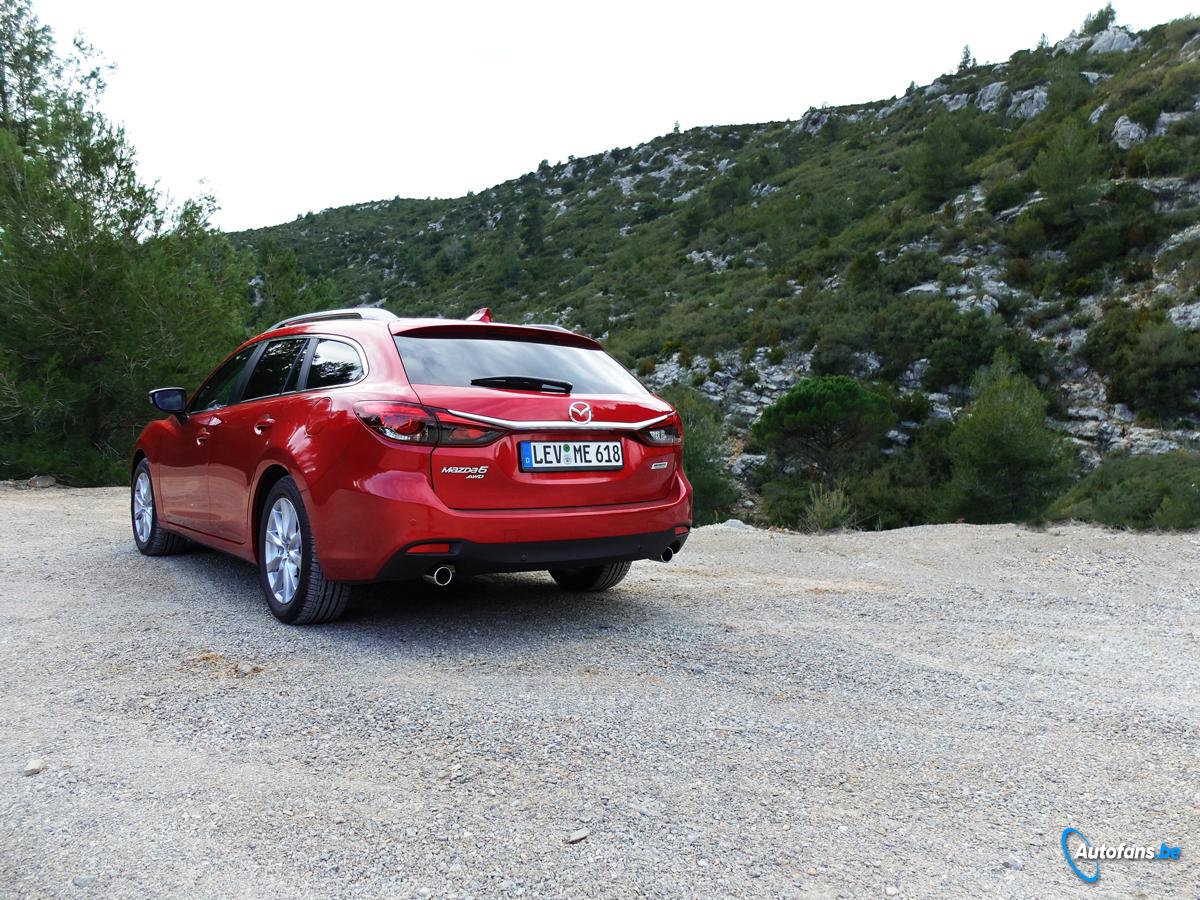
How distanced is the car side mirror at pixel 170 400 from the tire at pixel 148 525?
2.97 ft

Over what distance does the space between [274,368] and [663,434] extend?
2.30m

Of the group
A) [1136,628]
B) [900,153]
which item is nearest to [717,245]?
[900,153]

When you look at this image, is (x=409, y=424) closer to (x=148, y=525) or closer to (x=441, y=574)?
(x=441, y=574)

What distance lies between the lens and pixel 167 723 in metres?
3.01

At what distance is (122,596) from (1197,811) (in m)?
5.23

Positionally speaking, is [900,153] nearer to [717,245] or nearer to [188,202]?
[717,245]

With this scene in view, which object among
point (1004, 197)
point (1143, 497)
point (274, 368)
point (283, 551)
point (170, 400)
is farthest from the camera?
point (1004, 197)

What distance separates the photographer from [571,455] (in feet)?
13.3

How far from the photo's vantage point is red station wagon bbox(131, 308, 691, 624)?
3777 millimetres

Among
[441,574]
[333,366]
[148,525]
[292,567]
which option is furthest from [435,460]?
[148,525]

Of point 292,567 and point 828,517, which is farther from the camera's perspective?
point 828,517

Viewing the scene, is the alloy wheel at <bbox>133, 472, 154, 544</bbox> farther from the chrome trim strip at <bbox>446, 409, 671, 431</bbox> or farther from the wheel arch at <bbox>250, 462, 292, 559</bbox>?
the chrome trim strip at <bbox>446, 409, 671, 431</bbox>

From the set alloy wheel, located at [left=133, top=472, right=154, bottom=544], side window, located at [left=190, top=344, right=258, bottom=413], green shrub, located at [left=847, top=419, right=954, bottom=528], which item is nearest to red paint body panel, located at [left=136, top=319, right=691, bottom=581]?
side window, located at [left=190, top=344, right=258, bottom=413]

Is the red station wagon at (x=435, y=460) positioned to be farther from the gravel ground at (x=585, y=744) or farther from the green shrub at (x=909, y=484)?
the green shrub at (x=909, y=484)
